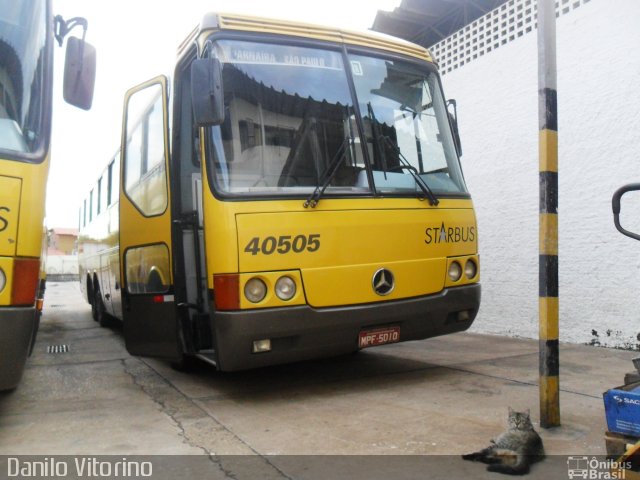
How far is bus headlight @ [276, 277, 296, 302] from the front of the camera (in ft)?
14.8

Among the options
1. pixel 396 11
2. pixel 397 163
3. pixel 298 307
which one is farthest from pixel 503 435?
A: pixel 396 11

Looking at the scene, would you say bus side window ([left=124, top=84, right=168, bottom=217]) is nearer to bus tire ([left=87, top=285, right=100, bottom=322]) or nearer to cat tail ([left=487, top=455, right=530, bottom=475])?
cat tail ([left=487, top=455, right=530, bottom=475])

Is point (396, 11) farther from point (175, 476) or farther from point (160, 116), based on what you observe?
point (175, 476)

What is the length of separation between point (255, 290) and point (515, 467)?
6.99ft

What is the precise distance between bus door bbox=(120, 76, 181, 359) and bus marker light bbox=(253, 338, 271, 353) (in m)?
0.99

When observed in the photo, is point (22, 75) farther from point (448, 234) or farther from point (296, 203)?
point (448, 234)

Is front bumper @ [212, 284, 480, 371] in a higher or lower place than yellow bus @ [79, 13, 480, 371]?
lower

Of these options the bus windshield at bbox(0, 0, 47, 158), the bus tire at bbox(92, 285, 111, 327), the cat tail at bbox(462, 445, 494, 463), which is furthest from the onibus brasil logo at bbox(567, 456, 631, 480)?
the bus tire at bbox(92, 285, 111, 327)

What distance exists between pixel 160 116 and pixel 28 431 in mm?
2872

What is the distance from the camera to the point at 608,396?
2902mm

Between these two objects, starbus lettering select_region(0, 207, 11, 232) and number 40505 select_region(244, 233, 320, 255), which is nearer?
starbus lettering select_region(0, 207, 11, 232)

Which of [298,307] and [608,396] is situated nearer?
[608,396]

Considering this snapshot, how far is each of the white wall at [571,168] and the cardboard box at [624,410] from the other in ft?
13.2

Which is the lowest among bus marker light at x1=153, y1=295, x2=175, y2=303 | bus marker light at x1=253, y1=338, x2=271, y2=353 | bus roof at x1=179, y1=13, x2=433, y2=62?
bus marker light at x1=253, y1=338, x2=271, y2=353
